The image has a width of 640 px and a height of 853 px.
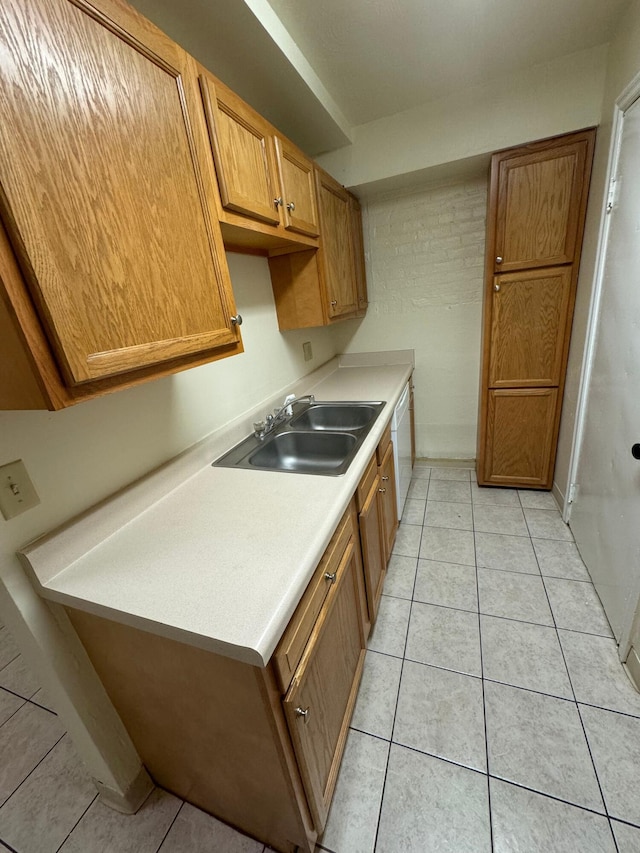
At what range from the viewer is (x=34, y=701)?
147 cm

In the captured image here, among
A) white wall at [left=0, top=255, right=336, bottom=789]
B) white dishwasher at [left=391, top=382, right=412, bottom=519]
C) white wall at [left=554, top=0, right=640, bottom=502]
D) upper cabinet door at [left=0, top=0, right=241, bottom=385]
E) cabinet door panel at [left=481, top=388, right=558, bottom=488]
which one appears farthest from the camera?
cabinet door panel at [left=481, top=388, right=558, bottom=488]

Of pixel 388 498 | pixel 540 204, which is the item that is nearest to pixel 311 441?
pixel 388 498

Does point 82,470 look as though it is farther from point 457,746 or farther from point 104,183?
point 457,746

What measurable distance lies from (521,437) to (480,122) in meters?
1.89

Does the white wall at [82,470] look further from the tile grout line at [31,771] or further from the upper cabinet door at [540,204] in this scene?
the upper cabinet door at [540,204]

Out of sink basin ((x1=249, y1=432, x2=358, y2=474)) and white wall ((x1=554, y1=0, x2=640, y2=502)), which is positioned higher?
white wall ((x1=554, y1=0, x2=640, y2=502))

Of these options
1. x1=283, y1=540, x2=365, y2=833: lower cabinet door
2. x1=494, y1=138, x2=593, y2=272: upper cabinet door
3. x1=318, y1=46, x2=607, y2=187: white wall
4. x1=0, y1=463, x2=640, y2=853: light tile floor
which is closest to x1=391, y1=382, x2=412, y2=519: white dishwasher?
x1=0, y1=463, x2=640, y2=853: light tile floor

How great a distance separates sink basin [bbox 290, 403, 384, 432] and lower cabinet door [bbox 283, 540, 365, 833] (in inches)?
32.3

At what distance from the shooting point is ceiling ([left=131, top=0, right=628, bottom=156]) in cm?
120

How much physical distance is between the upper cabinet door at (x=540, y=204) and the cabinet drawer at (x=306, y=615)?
6.47 feet

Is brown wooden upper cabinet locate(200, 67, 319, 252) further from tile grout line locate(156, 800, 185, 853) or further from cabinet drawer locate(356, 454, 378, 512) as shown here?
tile grout line locate(156, 800, 185, 853)

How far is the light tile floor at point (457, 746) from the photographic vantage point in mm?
989

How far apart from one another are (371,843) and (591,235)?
8.65 ft

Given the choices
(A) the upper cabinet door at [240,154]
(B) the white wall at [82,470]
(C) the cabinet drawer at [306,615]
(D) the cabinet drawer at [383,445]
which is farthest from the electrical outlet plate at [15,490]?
(D) the cabinet drawer at [383,445]
